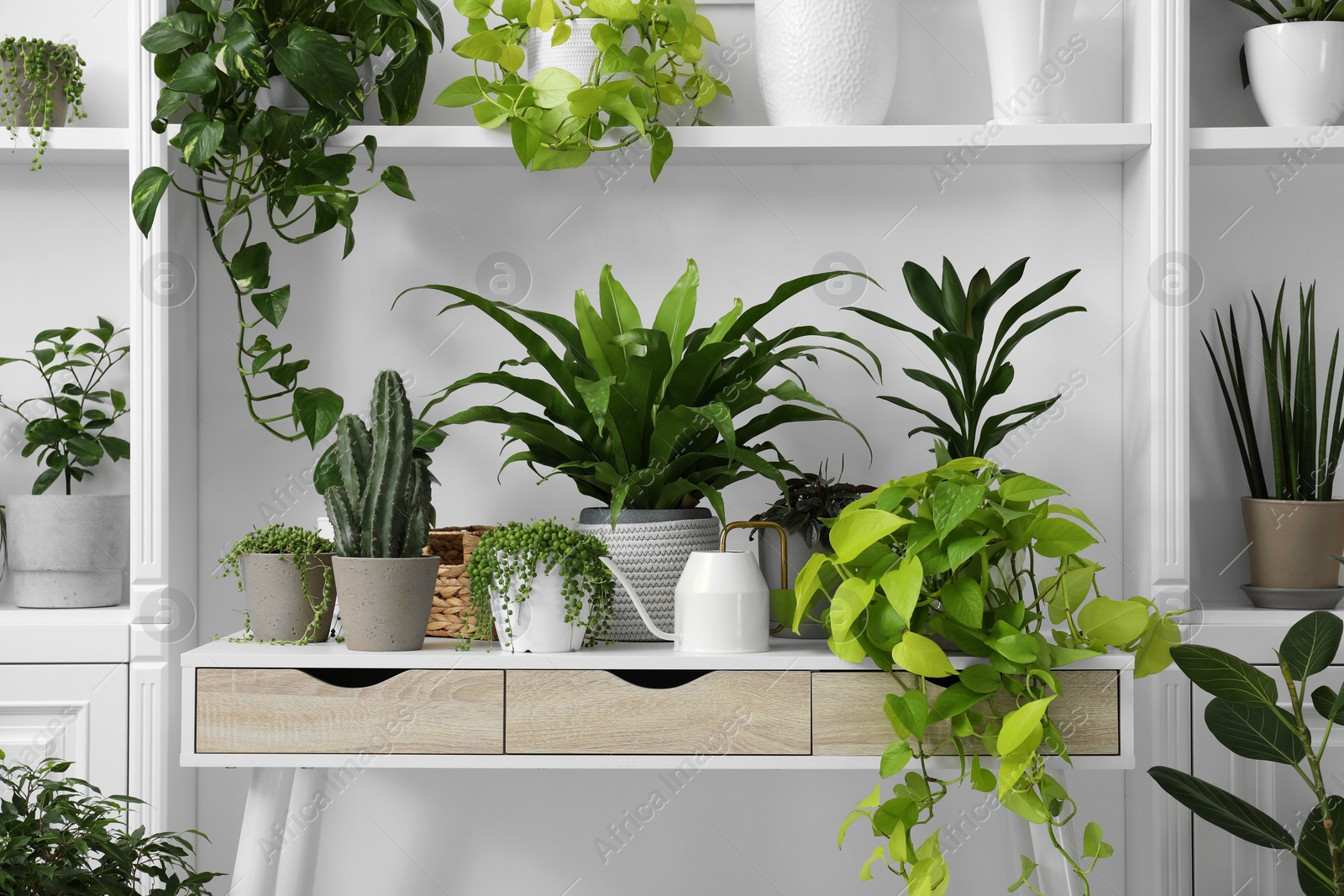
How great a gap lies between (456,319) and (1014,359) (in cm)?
89

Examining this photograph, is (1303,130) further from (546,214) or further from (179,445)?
(179,445)

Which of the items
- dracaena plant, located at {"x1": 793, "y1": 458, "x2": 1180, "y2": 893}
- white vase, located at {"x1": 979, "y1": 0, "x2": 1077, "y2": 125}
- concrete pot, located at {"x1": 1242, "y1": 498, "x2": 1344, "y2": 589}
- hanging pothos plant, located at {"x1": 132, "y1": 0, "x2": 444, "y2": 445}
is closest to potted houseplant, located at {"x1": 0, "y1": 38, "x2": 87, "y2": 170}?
hanging pothos plant, located at {"x1": 132, "y1": 0, "x2": 444, "y2": 445}

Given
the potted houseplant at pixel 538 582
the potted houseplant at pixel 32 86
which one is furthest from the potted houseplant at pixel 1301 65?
the potted houseplant at pixel 32 86

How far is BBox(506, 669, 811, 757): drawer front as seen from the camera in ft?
3.97

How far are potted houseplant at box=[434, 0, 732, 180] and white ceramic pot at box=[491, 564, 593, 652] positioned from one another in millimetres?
612

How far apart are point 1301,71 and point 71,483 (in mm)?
1942

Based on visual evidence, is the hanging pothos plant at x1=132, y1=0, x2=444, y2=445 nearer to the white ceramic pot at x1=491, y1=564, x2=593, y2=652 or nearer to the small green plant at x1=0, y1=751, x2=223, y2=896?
the white ceramic pot at x1=491, y1=564, x2=593, y2=652

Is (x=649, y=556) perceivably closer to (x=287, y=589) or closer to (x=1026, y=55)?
(x=287, y=589)

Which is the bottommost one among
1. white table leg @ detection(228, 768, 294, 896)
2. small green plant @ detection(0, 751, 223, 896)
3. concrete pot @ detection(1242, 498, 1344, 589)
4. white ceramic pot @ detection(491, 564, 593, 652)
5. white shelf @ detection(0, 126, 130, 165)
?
white table leg @ detection(228, 768, 294, 896)

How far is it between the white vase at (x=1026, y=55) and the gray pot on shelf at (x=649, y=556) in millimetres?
760

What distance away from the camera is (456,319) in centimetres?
165

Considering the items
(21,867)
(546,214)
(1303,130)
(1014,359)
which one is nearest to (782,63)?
(546,214)

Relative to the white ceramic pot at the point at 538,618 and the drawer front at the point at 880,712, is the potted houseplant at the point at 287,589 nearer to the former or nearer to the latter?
the white ceramic pot at the point at 538,618

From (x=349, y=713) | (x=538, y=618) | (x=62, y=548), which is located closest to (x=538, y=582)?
(x=538, y=618)
